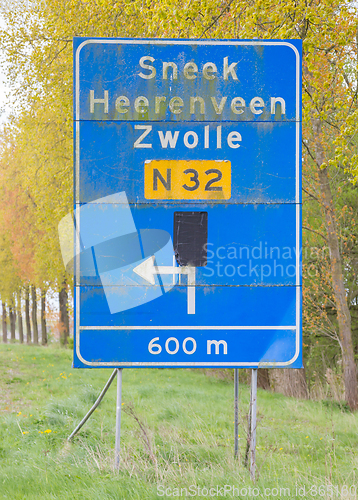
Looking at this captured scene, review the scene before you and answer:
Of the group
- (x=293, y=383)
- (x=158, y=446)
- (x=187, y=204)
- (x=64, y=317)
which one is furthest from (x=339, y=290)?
(x=64, y=317)

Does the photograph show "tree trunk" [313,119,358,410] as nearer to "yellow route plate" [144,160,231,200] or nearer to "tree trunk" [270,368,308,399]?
"tree trunk" [270,368,308,399]

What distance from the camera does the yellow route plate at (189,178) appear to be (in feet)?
13.0

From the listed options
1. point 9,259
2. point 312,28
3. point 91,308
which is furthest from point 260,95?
point 9,259

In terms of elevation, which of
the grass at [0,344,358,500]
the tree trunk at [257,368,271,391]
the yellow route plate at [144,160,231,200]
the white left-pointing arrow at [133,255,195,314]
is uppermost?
the yellow route plate at [144,160,231,200]

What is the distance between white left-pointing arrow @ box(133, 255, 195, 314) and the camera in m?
3.95

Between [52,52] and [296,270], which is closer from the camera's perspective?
[296,270]

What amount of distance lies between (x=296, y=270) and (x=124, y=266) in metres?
1.43

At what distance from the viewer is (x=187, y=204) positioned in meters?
3.99

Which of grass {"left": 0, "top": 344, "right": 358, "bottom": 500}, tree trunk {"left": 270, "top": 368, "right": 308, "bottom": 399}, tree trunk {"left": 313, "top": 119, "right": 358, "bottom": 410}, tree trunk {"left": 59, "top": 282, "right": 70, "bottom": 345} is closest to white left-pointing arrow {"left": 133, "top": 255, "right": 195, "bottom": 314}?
grass {"left": 0, "top": 344, "right": 358, "bottom": 500}

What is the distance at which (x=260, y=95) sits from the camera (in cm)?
403

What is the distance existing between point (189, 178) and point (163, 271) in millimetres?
795

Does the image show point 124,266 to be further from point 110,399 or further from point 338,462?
point 110,399

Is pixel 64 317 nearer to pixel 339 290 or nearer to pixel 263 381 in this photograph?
pixel 263 381

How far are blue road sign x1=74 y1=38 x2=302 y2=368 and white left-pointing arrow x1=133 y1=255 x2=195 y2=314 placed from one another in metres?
0.01
